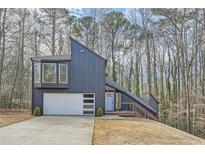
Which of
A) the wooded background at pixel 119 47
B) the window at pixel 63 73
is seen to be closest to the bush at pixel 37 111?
the window at pixel 63 73

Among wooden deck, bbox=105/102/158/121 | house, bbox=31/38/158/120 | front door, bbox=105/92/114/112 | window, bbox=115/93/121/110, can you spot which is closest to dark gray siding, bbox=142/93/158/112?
wooden deck, bbox=105/102/158/121

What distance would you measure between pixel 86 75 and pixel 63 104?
74.6 inches

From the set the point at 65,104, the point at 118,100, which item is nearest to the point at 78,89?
the point at 65,104

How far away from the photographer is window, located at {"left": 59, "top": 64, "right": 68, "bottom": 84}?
16.3m

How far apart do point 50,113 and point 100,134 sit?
300 inches

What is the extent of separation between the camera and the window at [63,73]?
16.3 m

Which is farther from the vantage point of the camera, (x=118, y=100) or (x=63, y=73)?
(x=118, y=100)

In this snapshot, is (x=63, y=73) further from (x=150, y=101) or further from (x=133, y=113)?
(x=150, y=101)

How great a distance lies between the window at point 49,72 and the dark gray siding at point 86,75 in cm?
60

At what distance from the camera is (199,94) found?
19.4 meters

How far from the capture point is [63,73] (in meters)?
16.3

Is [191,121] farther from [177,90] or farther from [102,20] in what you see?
[102,20]

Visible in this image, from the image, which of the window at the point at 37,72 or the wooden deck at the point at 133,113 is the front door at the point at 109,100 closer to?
the wooden deck at the point at 133,113
